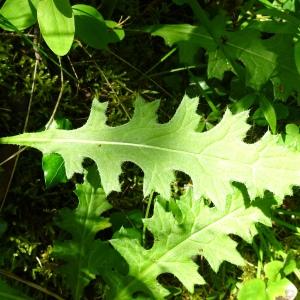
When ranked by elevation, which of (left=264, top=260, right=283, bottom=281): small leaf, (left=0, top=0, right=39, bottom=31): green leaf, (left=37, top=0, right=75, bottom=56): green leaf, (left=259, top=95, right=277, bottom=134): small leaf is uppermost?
(left=0, top=0, right=39, bottom=31): green leaf

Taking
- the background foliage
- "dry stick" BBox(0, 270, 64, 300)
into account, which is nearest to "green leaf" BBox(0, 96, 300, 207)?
the background foliage

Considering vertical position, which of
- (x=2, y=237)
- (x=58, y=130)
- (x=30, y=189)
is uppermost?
(x=58, y=130)

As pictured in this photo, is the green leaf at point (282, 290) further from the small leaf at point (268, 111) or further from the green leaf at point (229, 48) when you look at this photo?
the green leaf at point (229, 48)

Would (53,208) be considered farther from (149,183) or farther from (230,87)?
(230,87)

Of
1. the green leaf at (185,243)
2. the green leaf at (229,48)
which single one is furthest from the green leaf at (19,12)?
the green leaf at (185,243)

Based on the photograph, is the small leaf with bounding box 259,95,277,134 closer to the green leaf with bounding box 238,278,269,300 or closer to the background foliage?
the background foliage

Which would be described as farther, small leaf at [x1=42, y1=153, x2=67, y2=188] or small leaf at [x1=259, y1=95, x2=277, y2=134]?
small leaf at [x1=259, y1=95, x2=277, y2=134]

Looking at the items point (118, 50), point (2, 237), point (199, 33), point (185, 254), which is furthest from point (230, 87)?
point (2, 237)
